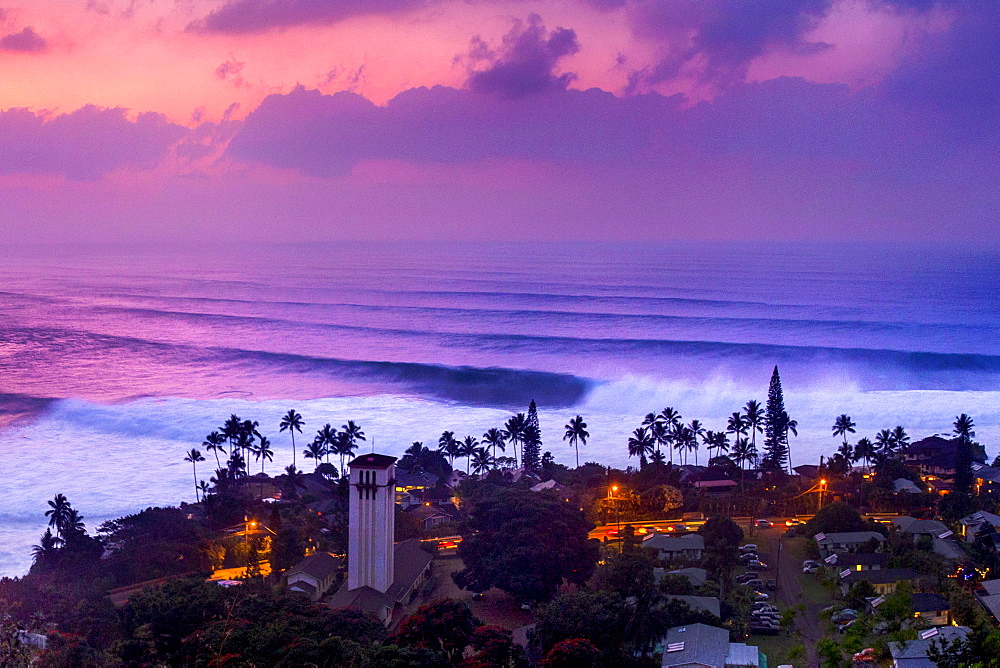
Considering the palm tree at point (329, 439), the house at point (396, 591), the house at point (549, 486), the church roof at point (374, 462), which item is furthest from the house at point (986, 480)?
the palm tree at point (329, 439)

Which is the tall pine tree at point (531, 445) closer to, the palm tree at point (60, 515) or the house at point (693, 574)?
the house at point (693, 574)

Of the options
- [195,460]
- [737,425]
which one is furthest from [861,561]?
[195,460]

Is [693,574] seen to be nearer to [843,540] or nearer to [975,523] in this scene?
[843,540]

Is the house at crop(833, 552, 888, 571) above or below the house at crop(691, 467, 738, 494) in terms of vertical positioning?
below

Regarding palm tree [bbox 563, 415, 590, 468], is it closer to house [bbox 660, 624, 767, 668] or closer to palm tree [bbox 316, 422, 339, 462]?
palm tree [bbox 316, 422, 339, 462]

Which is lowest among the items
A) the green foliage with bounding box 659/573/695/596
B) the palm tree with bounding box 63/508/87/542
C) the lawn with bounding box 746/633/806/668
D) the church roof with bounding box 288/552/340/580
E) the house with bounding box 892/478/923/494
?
the lawn with bounding box 746/633/806/668

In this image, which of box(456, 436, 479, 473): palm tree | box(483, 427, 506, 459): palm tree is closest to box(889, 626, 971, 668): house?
box(483, 427, 506, 459): palm tree
